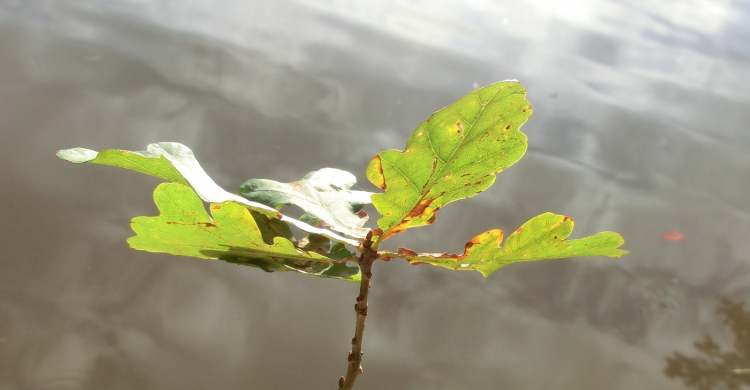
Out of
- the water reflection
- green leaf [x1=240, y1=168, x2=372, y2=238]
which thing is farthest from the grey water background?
green leaf [x1=240, y1=168, x2=372, y2=238]

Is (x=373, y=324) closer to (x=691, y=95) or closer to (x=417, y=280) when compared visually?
(x=417, y=280)

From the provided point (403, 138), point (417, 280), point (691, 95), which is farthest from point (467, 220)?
point (691, 95)

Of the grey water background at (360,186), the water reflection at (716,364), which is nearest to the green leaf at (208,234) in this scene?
the grey water background at (360,186)

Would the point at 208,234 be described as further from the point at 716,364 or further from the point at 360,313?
the point at 716,364

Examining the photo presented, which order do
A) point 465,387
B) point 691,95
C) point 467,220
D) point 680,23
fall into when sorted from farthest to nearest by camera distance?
point 680,23 → point 691,95 → point 467,220 → point 465,387

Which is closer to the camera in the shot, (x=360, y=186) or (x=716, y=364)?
(x=716, y=364)

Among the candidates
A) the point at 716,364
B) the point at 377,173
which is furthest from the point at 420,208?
the point at 716,364
